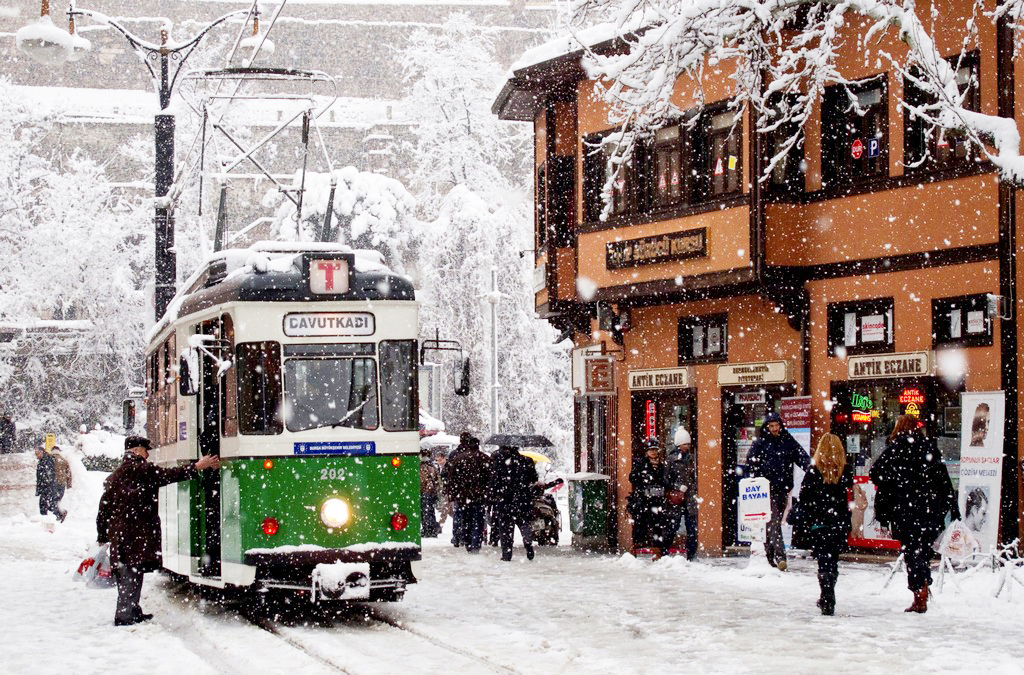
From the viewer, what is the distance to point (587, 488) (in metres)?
23.8

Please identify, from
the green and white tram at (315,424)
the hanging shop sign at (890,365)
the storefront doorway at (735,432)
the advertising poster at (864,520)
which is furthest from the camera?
the storefront doorway at (735,432)

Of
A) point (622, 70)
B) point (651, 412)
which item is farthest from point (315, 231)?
point (622, 70)

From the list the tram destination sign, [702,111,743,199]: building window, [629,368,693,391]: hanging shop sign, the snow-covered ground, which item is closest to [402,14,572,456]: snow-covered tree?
[629,368,693,391]: hanging shop sign

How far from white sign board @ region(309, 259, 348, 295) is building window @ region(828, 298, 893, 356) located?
857 centimetres

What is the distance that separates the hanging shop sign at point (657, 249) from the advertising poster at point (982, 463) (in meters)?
4.97

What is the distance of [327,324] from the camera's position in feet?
47.2

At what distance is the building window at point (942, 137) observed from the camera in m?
19.1

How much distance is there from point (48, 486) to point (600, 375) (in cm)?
1415

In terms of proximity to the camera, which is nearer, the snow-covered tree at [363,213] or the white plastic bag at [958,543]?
the white plastic bag at [958,543]

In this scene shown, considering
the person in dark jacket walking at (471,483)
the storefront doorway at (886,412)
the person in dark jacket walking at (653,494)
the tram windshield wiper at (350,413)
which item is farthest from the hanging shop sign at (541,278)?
the tram windshield wiper at (350,413)

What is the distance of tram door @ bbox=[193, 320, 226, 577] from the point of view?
14.9m

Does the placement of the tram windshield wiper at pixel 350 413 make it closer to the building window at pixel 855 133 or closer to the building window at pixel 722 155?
the building window at pixel 855 133

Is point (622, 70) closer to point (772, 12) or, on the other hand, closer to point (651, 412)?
point (772, 12)

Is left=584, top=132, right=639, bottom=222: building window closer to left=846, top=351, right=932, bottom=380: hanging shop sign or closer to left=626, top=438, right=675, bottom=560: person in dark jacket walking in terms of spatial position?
left=626, top=438, right=675, bottom=560: person in dark jacket walking
